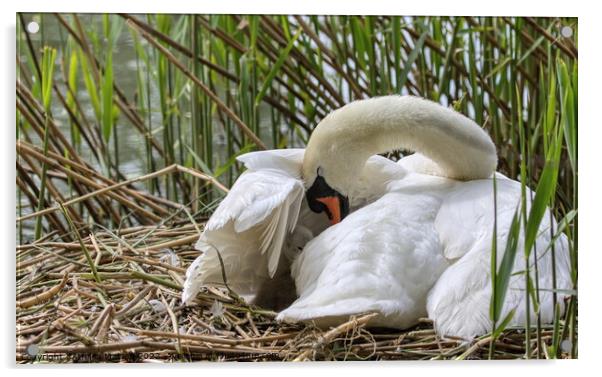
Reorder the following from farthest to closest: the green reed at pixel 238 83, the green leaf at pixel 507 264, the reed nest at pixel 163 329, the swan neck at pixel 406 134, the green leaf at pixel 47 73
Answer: the green reed at pixel 238 83 < the green leaf at pixel 47 73 < the swan neck at pixel 406 134 < the reed nest at pixel 163 329 < the green leaf at pixel 507 264

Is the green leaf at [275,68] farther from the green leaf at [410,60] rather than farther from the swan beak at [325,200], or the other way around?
the swan beak at [325,200]

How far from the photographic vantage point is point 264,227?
255 cm

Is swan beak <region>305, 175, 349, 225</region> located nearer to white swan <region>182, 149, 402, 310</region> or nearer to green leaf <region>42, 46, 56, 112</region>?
white swan <region>182, 149, 402, 310</region>

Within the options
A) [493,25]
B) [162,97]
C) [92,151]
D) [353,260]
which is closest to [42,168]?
[92,151]

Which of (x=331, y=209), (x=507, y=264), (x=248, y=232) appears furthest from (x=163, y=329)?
(x=507, y=264)

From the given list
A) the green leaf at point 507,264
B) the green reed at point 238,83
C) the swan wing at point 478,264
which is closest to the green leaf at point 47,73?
the green reed at point 238,83

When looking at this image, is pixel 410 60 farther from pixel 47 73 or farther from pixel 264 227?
pixel 47 73

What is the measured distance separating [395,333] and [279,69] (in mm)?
1010

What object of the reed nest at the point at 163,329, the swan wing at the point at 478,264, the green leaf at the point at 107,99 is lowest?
the reed nest at the point at 163,329

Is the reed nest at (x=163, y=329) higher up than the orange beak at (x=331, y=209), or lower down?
lower down

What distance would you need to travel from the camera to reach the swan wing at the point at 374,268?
232 centimetres

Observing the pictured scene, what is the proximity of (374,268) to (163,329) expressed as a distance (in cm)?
58

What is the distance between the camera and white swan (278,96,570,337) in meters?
2.35

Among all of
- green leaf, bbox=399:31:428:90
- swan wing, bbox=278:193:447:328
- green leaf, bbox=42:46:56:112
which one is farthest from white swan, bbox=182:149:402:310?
green leaf, bbox=42:46:56:112
